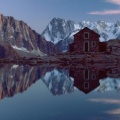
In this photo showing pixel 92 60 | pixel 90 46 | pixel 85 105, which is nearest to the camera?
pixel 85 105

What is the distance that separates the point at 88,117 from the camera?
17.7m

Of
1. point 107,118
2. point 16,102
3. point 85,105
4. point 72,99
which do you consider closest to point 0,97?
point 16,102

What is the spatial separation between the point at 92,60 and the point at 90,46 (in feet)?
59.0

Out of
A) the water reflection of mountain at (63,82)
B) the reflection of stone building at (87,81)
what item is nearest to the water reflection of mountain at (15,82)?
the water reflection of mountain at (63,82)

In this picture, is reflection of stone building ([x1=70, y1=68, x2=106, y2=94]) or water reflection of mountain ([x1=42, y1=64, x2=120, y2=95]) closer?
water reflection of mountain ([x1=42, y1=64, x2=120, y2=95])

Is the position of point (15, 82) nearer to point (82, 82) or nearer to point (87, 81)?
point (82, 82)

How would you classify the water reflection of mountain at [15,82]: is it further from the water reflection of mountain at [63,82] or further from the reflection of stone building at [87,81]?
the reflection of stone building at [87,81]

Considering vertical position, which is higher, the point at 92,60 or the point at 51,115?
the point at 92,60

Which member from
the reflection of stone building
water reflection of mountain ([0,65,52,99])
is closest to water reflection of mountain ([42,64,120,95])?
the reflection of stone building

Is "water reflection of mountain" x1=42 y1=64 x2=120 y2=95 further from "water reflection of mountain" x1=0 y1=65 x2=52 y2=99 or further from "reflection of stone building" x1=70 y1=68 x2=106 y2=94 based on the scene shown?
"water reflection of mountain" x1=0 y1=65 x2=52 y2=99

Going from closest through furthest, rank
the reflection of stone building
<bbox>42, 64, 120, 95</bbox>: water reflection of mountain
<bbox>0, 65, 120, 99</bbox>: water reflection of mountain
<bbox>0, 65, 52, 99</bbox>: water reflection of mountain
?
<bbox>0, 65, 52, 99</bbox>: water reflection of mountain < <bbox>0, 65, 120, 99</bbox>: water reflection of mountain < <bbox>42, 64, 120, 95</bbox>: water reflection of mountain < the reflection of stone building

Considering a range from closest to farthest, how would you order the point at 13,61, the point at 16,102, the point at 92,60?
the point at 16,102 < the point at 92,60 < the point at 13,61

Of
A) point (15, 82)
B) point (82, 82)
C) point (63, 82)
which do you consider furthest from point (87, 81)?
point (15, 82)

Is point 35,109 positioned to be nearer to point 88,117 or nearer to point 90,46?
point 88,117
